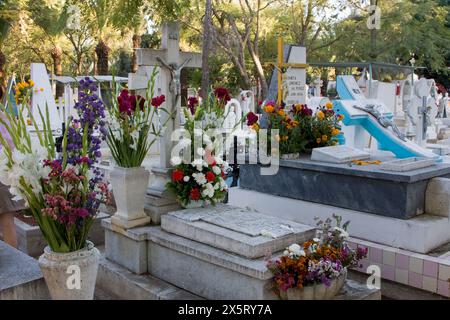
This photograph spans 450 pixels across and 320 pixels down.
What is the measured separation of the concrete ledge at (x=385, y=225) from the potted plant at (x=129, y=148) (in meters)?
1.82

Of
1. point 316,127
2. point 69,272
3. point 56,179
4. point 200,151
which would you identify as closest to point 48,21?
point 316,127

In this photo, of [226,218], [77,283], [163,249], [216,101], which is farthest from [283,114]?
[77,283]

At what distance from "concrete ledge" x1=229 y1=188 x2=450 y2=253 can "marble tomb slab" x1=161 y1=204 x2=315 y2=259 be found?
0.99 m

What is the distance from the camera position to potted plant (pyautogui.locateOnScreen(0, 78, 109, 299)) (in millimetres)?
2908

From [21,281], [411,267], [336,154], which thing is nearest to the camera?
[21,281]

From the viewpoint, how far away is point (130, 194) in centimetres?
427

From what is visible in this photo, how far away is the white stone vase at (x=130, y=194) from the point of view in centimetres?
422

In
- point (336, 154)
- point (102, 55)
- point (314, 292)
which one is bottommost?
point (314, 292)

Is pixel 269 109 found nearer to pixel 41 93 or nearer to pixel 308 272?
pixel 308 272

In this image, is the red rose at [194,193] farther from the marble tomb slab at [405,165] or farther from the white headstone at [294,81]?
the white headstone at [294,81]

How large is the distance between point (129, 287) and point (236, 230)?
3.44 feet

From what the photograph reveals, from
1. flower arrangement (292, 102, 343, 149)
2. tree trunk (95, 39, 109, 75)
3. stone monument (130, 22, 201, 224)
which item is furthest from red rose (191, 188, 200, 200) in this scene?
tree trunk (95, 39, 109, 75)

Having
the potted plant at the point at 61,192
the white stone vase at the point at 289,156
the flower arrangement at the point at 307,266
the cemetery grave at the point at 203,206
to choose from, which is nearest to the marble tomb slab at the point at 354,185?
the cemetery grave at the point at 203,206

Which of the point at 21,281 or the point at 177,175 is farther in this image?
the point at 177,175
